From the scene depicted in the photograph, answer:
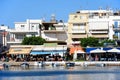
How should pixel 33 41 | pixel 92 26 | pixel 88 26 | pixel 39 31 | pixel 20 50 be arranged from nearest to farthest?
pixel 20 50, pixel 33 41, pixel 92 26, pixel 88 26, pixel 39 31

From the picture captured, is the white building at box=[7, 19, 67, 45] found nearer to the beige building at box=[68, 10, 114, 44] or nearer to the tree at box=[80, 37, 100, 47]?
the beige building at box=[68, 10, 114, 44]

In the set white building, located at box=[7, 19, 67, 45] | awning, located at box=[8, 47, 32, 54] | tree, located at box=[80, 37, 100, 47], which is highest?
white building, located at box=[7, 19, 67, 45]

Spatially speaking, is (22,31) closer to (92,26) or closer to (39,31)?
(39,31)

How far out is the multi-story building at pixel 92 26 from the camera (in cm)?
11819

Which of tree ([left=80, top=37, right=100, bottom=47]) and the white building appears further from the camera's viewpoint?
the white building

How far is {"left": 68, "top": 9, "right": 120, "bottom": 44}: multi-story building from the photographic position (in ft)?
388

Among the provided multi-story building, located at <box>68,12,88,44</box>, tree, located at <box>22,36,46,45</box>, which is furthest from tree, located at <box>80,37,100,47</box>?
tree, located at <box>22,36,46,45</box>

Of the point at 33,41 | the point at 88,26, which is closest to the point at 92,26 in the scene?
the point at 88,26

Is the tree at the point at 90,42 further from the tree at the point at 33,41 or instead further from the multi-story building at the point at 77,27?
the tree at the point at 33,41

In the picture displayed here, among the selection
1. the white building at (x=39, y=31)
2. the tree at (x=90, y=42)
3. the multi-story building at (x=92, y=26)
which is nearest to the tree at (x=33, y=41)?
the white building at (x=39, y=31)

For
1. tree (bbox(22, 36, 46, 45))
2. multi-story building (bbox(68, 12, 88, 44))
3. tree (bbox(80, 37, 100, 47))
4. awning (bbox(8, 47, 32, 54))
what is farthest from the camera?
multi-story building (bbox(68, 12, 88, 44))

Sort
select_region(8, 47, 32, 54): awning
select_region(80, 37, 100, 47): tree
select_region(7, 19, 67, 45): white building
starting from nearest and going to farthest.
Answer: select_region(8, 47, 32, 54): awning, select_region(80, 37, 100, 47): tree, select_region(7, 19, 67, 45): white building

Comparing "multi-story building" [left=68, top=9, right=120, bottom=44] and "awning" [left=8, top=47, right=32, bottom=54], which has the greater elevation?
"multi-story building" [left=68, top=9, right=120, bottom=44]

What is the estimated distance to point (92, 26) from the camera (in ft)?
393
